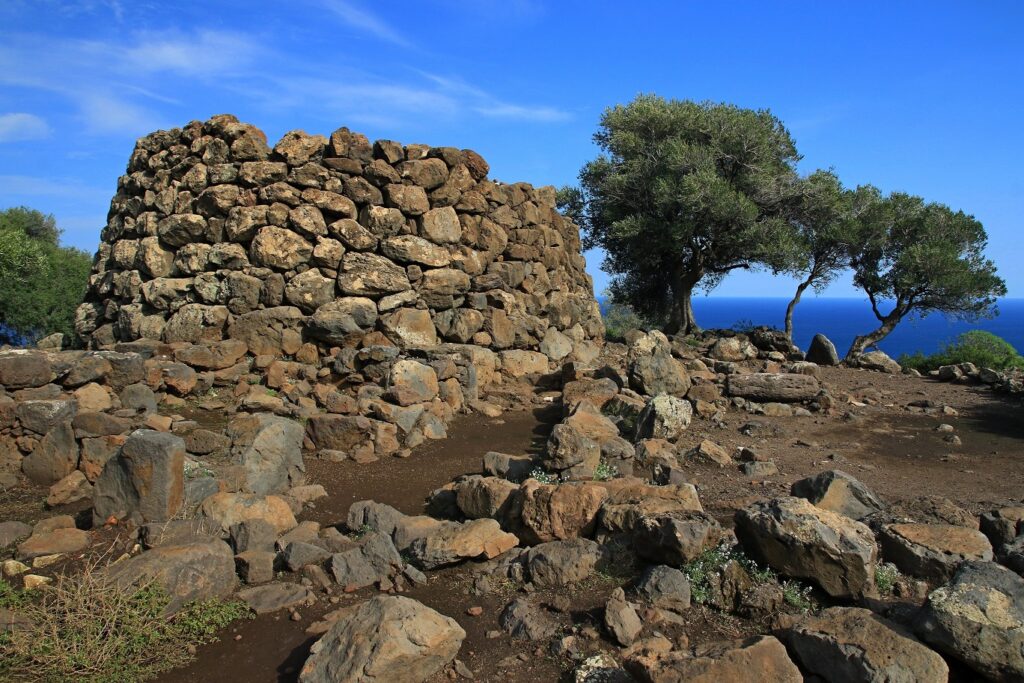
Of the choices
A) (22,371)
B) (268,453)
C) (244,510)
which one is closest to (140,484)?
(244,510)

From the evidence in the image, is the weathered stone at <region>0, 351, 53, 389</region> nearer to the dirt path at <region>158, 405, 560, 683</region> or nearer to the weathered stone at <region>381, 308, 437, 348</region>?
the dirt path at <region>158, 405, 560, 683</region>

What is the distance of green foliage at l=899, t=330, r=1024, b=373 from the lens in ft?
58.4

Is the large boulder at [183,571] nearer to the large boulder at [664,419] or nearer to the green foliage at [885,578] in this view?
the green foliage at [885,578]

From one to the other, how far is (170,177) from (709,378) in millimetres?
10953

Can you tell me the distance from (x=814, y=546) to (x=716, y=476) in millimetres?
3601

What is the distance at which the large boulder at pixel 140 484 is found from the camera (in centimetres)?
632

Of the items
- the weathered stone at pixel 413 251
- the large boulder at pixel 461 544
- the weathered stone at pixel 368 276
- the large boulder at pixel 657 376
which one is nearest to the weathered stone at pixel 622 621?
the large boulder at pixel 461 544

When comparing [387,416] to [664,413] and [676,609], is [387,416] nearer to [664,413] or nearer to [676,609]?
[664,413]

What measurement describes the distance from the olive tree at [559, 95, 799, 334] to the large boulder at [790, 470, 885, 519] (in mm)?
14391

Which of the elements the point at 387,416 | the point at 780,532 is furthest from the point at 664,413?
the point at 780,532

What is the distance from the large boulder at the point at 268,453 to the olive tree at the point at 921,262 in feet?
55.0

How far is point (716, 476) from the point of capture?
823cm

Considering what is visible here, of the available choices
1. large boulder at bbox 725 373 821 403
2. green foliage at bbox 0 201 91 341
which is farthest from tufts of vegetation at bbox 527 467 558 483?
green foliage at bbox 0 201 91 341

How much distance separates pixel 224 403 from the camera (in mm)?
10234
